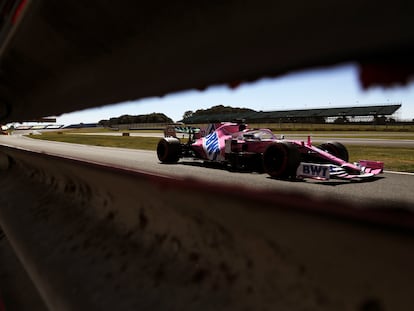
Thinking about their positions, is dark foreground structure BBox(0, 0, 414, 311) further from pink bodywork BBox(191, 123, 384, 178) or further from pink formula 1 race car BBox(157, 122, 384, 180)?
pink bodywork BBox(191, 123, 384, 178)

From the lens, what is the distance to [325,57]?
1.64 ft

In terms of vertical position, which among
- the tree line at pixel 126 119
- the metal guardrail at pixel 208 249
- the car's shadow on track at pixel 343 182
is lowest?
the car's shadow on track at pixel 343 182

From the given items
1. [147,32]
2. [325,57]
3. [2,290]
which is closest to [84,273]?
[2,290]

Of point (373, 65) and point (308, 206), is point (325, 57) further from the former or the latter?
point (308, 206)

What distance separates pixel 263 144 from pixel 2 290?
23.2 ft

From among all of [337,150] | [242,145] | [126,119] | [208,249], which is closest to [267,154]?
[242,145]

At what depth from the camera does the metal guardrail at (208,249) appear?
494 mm

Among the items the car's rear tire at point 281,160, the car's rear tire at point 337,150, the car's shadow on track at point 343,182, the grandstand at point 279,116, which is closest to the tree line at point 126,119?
the grandstand at point 279,116

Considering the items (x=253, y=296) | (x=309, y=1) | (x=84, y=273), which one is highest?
(x=309, y=1)

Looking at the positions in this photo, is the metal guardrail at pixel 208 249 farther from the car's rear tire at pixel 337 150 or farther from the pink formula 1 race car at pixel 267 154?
the car's rear tire at pixel 337 150

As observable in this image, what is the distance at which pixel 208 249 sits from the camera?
0.97 meters

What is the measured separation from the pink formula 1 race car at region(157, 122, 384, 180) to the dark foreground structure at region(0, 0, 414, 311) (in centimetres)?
552

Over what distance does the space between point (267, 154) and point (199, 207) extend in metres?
6.83

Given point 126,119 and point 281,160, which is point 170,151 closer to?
point 126,119
